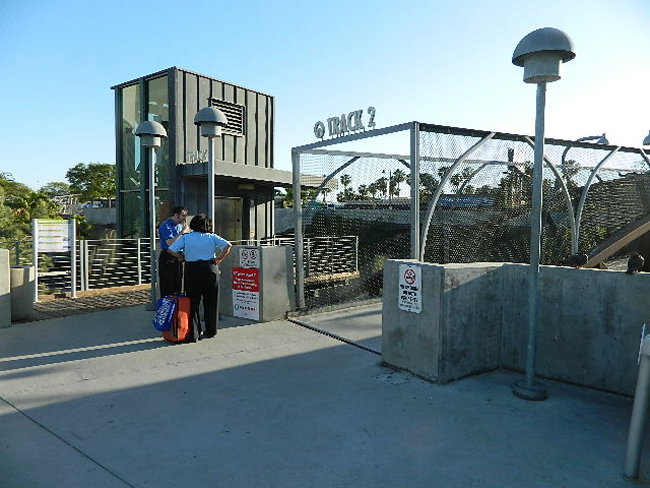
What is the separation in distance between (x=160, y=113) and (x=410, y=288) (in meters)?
12.4

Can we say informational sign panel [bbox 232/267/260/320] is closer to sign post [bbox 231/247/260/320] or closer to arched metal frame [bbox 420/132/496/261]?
sign post [bbox 231/247/260/320]

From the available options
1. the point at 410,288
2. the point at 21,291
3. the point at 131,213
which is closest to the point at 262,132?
the point at 131,213

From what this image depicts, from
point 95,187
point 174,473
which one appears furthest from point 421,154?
point 95,187

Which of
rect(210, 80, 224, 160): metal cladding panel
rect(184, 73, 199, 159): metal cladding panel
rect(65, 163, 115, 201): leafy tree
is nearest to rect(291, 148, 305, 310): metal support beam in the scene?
rect(184, 73, 199, 159): metal cladding panel

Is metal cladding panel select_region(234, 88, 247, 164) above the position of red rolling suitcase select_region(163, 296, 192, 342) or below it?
above

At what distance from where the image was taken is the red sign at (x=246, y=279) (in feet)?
24.3

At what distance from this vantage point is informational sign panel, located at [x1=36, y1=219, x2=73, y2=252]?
8.95m

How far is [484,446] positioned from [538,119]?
2954 mm

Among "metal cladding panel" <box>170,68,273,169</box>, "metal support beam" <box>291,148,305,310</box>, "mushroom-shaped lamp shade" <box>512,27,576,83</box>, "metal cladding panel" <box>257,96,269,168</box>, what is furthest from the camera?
"metal cladding panel" <box>257,96,269,168</box>

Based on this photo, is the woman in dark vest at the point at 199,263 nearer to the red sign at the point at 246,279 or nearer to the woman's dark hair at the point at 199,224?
the woman's dark hair at the point at 199,224

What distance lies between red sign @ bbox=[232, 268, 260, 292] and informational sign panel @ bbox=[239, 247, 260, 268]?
0.08m

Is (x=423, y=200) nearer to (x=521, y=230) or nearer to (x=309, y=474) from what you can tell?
(x=521, y=230)

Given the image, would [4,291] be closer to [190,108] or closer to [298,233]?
[298,233]

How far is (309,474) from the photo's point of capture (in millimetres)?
2973
